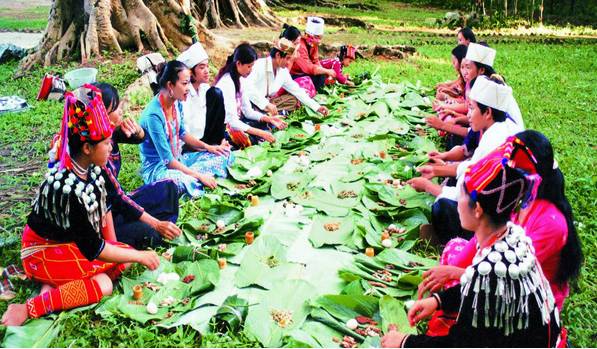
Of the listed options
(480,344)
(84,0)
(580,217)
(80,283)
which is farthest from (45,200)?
(84,0)

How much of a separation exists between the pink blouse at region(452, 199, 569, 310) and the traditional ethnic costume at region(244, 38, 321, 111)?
340 centimetres

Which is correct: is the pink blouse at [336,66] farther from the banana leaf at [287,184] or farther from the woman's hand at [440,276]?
the woman's hand at [440,276]

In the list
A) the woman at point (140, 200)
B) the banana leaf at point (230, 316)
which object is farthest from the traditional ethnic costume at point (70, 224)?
the banana leaf at point (230, 316)

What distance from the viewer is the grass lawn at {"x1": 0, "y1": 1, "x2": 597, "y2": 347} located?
2516 millimetres

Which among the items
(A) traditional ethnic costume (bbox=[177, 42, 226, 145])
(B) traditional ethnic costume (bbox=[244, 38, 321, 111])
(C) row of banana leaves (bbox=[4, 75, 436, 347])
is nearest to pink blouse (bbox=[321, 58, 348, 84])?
(B) traditional ethnic costume (bbox=[244, 38, 321, 111])

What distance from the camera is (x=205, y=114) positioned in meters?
4.55

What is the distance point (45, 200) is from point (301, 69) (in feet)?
14.1

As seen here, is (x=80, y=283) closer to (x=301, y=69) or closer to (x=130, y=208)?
(x=130, y=208)

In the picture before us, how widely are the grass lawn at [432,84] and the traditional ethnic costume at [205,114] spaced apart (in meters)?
0.58

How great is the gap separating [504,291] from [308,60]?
16.4ft

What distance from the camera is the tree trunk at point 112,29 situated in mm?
7652

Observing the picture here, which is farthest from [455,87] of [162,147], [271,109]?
[162,147]

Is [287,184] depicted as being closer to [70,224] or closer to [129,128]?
[129,128]

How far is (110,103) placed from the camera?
317 centimetres
